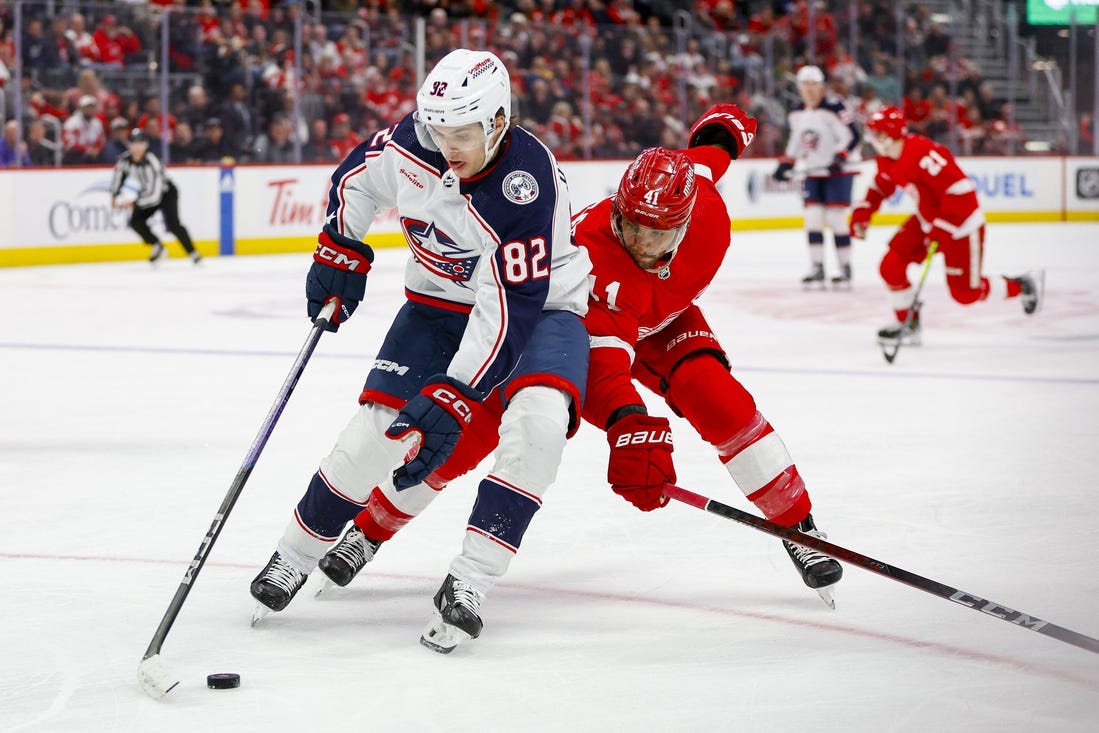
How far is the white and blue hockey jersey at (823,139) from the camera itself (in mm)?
10602

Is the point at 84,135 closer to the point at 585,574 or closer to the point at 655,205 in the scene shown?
the point at 585,574

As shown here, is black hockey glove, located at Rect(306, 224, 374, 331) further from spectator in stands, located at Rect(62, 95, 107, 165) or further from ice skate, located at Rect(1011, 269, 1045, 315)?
spectator in stands, located at Rect(62, 95, 107, 165)

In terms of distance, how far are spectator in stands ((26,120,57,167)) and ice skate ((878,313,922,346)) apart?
6508 mm

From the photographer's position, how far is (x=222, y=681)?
260 cm

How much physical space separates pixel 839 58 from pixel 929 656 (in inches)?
569

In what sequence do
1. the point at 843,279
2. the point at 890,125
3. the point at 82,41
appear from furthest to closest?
the point at 82,41 < the point at 843,279 < the point at 890,125

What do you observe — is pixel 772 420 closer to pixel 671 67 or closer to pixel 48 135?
pixel 48 135

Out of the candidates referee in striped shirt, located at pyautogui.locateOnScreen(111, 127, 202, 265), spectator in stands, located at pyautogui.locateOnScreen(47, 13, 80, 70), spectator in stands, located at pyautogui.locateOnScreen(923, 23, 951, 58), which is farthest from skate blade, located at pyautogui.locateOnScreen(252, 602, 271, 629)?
spectator in stands, located at pyautogui.locateOnScreen(923, 23, 951, 58)

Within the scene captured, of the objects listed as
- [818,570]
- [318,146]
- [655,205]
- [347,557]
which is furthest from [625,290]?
[318,146]

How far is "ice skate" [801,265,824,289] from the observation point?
32.8 ft

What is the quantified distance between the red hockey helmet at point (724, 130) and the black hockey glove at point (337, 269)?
93 cm

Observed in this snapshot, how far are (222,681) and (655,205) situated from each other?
3.88 feet

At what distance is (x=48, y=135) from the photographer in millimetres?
11203

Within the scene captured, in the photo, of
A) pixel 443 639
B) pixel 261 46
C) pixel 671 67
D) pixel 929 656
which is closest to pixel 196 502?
pixel 443 639
